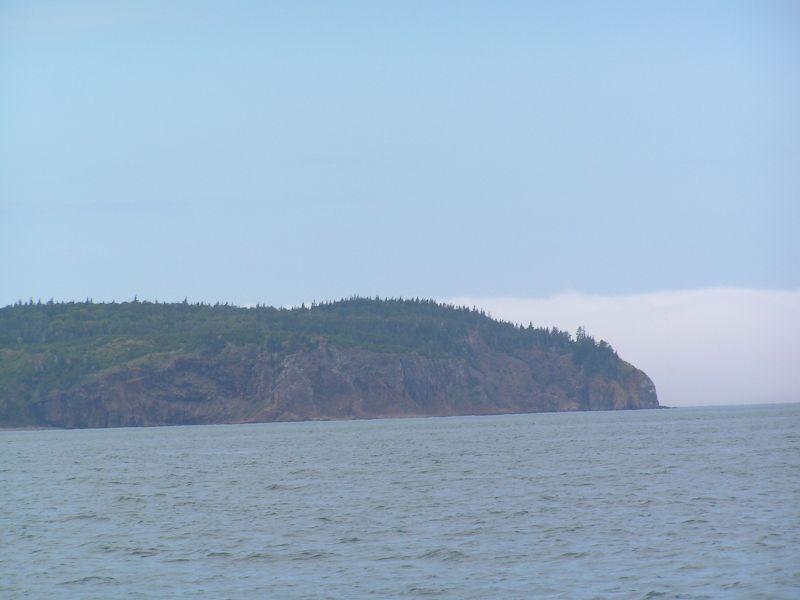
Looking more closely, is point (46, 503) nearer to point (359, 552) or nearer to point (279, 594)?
point (359, 552)

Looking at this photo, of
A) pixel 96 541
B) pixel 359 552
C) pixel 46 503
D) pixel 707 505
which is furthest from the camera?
pixel 46 503

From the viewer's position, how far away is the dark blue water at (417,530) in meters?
31.1

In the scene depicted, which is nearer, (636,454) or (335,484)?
(335,484)

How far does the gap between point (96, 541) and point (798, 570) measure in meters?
24.1

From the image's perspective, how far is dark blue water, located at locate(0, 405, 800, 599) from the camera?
102 ft

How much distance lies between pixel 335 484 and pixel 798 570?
34628 millimetres

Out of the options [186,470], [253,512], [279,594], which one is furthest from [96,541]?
[186,470]

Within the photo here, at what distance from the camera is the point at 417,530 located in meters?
41.0

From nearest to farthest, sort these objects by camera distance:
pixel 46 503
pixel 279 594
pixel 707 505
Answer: pixel 279 594, pixel 707 505, pixel 46 503

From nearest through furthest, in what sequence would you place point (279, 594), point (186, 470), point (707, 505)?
point (279, 594)
point (707, 505)
point (186, 470)

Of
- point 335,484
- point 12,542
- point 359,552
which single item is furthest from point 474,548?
point 335,484

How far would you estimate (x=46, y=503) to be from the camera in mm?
56844

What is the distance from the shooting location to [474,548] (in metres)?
36.6

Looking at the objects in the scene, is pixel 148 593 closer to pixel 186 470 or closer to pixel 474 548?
pixel 474 548
